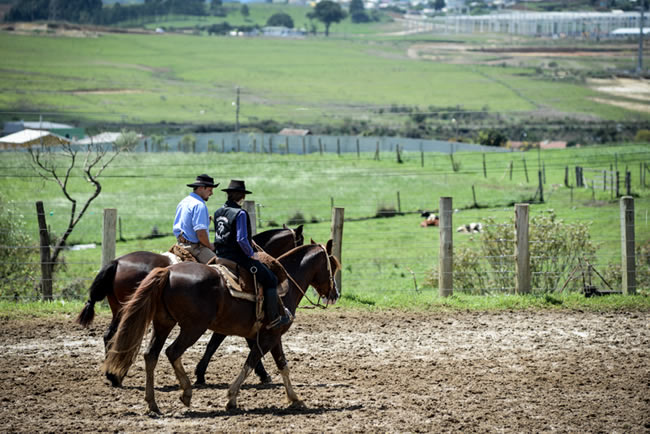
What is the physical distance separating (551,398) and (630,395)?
36.4 inches

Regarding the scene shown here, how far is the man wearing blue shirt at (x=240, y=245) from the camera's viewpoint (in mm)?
8156

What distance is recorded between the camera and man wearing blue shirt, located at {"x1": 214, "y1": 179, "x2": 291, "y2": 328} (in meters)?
8.16

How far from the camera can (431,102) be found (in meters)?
117

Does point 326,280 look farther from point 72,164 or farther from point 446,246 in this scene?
point 72,164

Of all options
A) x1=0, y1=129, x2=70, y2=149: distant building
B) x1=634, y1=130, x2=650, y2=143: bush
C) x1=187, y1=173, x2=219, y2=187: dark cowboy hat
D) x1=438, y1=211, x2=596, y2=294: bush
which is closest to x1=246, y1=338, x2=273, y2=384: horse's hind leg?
x1=187, y1=173, x2=219, y2=187: dark cowboy hat

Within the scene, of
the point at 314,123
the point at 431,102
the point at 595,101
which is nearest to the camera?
the point at 595,101

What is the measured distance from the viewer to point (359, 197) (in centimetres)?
4466

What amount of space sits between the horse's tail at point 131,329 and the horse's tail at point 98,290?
4.24 feet

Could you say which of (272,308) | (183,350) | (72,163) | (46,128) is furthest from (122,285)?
(46,128)

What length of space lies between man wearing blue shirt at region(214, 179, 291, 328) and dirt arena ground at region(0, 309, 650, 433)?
43.7 inches

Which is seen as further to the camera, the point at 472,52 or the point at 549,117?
the point at 472,52

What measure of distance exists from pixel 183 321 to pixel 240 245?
104 cm

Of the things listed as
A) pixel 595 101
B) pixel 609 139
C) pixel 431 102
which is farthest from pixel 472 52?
pixel 609 139

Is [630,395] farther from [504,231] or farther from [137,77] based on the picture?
[137,77]
